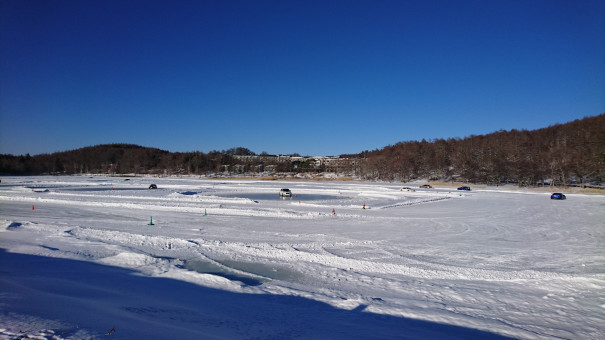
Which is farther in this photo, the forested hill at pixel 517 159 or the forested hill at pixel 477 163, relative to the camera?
the forested hill at pixel 477 163

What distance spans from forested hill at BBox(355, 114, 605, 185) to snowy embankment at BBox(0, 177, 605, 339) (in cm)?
6760

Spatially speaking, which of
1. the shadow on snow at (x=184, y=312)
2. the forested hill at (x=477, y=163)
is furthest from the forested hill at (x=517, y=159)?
the shadow on snow at (x=184, y=312)

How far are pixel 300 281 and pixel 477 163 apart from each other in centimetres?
10044

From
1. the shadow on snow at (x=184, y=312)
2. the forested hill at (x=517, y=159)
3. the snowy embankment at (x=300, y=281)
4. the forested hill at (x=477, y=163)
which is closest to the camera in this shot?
the shadow on snow at (x=184, y=312)

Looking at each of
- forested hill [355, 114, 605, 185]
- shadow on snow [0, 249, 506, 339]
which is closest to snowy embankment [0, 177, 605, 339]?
shadow on snow [0, 249, 506, 339]

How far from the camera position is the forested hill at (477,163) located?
76812 millimetres

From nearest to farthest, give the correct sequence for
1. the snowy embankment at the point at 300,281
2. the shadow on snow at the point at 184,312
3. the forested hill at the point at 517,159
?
the shadow on snow at the point at 184,312
the snowy embankment at the point at 300,281
the forested hill at the point at 517,159

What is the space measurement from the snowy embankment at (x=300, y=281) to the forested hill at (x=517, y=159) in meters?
67.6

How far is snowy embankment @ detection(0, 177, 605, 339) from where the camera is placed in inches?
252

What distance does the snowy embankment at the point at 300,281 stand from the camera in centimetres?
641

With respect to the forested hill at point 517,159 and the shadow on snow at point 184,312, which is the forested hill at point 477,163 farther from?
the shadow on snow at point 184,312

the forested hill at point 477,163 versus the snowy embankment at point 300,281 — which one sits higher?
the forested hill at point 477,163

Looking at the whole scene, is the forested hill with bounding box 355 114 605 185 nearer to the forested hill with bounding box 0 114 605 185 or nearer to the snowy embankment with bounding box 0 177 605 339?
the forested hill with bounding box 0 114 605 185

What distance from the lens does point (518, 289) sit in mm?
9242
